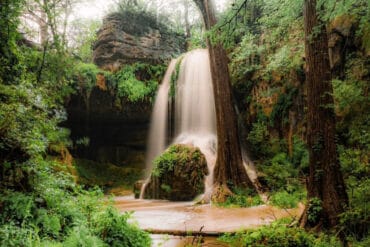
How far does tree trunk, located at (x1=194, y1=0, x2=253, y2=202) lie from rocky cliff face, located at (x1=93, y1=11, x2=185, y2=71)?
6.33m

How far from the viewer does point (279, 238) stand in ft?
13.5

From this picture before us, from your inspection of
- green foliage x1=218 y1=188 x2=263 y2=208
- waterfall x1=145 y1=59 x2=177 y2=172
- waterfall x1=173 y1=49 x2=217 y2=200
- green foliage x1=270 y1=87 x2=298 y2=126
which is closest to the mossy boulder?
green foliage x1=218 y1=188 x2=263 y2=208

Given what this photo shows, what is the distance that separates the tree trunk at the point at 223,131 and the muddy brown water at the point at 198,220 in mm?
1138

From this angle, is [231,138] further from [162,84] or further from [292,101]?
[162,84]

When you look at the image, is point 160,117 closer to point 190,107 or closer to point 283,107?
point 190,107

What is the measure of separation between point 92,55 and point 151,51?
3051 millimetres

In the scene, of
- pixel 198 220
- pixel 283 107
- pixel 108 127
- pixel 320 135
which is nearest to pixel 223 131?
pixel 283 107

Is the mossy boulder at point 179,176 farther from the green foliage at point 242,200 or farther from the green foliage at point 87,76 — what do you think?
the green foliage at point 87,76

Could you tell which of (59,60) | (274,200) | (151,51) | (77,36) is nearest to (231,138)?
(274,200)

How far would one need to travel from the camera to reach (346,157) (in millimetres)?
5020

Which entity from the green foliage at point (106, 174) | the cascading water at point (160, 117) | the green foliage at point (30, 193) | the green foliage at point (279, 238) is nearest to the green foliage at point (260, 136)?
the cascading water at point (160, 117)

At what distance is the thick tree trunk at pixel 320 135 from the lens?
434 cm

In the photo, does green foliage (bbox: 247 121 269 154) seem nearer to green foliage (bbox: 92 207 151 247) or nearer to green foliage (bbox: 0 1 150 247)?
green foliage (bbox: 0 1 150 247)

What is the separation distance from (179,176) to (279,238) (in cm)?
608
